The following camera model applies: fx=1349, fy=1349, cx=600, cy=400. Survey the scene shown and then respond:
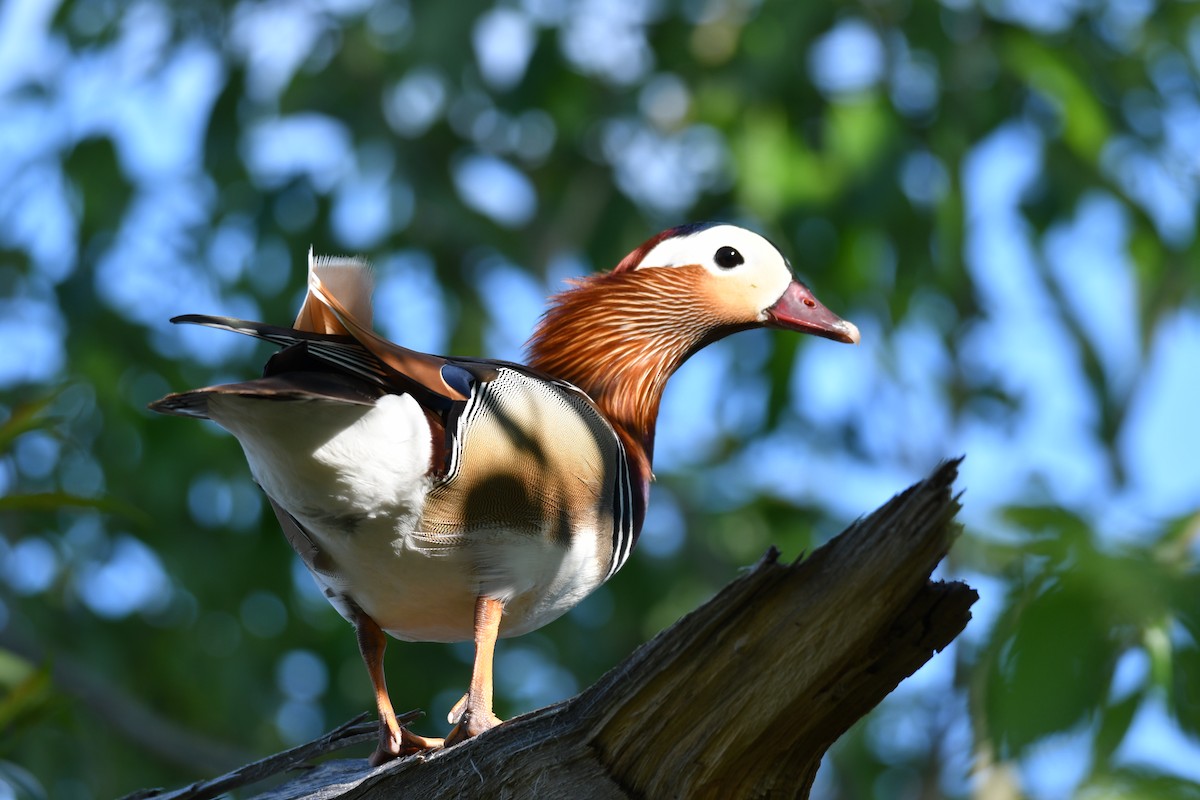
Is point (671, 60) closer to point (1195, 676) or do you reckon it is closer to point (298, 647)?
point (298, 647)

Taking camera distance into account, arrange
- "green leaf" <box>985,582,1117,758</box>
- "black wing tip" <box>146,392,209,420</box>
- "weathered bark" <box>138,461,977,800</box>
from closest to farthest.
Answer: "green leaf" <box>985,582,1117,758</box>, "weathered bark" <box>138,461,977,800</box>, "black wing tip" <box>146,392,209,420</box>

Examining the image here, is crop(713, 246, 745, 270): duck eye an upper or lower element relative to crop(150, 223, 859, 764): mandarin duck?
upper

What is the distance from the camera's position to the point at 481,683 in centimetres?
210

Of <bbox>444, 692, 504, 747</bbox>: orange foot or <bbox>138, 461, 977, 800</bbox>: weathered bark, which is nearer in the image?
<bbox>138, 461, 977, 800</bbox>: weathered bark

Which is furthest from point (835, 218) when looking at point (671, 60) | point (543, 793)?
point (543, 793)

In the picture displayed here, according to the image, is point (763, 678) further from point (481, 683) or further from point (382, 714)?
point (382, 714)

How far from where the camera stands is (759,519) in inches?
237

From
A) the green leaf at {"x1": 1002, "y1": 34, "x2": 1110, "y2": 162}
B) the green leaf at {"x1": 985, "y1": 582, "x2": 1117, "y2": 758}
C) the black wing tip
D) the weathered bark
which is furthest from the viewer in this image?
the green leaf at {"x1": 1002, "y1": 34, "x2": 1110, "y2": 162}

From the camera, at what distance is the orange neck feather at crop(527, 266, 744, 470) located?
2.53 m

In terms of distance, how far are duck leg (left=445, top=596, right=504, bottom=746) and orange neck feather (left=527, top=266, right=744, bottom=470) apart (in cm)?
49

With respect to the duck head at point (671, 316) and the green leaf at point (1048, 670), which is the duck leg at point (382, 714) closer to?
the duck head at point (671, 316)

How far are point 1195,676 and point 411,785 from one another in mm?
1304

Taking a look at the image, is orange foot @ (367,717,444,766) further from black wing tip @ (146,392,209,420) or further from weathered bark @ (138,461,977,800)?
black wing tip @ (146,392,209,420)

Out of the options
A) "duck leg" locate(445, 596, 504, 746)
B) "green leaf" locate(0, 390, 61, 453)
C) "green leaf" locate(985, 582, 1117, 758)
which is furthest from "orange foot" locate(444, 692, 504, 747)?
"green leaf" locate(985, 582, 1117, 758)
